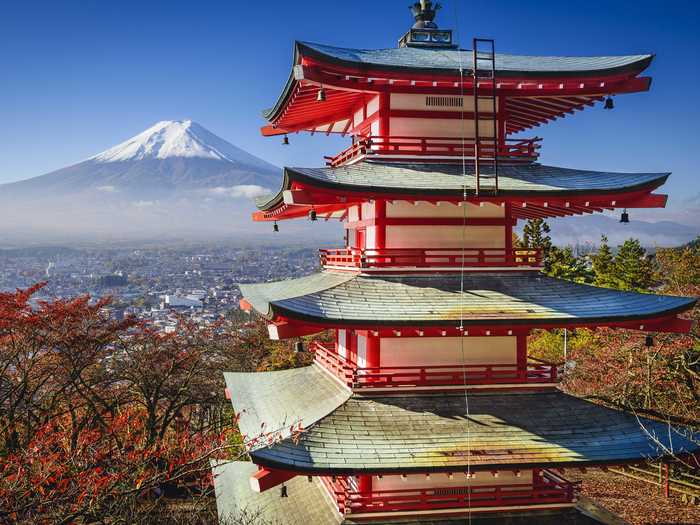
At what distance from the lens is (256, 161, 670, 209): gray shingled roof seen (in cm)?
1106

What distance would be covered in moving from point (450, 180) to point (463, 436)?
4.67m

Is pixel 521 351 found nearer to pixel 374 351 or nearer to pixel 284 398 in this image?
pixel 374 351

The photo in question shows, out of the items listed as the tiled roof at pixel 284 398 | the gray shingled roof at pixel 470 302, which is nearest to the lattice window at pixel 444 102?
the gray shingled roof at pixel 470 302

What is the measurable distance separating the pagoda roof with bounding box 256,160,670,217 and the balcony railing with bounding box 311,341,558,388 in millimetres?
3236

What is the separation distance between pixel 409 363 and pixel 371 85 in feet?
17.8

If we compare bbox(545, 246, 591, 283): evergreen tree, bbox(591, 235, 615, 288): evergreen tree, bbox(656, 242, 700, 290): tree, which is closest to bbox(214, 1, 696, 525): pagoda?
bbox(656, 242, 700, 290): tree

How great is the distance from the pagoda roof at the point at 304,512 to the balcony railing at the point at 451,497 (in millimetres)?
187

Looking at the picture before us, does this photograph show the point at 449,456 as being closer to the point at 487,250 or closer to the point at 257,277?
the point at 487,250

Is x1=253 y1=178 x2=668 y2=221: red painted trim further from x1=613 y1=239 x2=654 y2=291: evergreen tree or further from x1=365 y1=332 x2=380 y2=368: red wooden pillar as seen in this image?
x1=613 y1=239 x2=654 y2=291: evergreen tree

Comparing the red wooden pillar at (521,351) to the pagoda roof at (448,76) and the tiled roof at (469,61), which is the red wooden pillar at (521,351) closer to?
the pagoda roof at (448,76)

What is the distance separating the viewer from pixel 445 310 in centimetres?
1110

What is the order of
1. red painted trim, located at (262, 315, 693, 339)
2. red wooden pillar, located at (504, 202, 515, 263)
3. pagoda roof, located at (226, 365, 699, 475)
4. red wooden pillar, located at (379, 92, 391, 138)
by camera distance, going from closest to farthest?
1. pagoda roof, located at (226, 365, 699, 475)
2. red painted trim, located at (262, 315, 693, 339)
3. red wooden pillar, located at (504, 202, 515, 263)
4. red wooden pillar, located at (379, 92, 391, 138)

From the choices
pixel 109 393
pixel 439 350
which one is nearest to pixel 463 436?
pixel 439 350

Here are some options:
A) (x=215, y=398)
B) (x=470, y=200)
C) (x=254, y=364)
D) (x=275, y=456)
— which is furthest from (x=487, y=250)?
(x=254, y=364)
